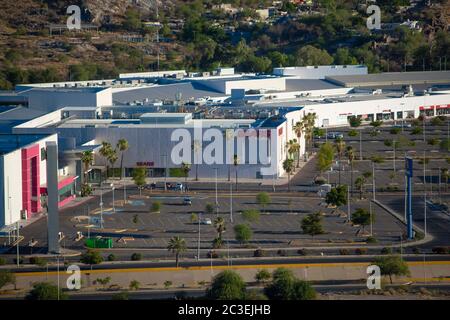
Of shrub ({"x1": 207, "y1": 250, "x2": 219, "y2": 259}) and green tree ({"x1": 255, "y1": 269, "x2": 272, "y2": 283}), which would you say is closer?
green tree ({"x1": 255, "y1": 269, "x2": 272, "y2": 283})

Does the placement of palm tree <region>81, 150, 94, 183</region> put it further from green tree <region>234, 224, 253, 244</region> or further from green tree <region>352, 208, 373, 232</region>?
green tree <region>352, 208, 373, 232</region>

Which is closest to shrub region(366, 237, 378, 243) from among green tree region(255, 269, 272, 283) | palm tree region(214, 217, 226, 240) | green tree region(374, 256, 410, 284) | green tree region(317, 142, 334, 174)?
palm tree region(214, 217, 226, 240)

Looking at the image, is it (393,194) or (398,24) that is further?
(398,24)

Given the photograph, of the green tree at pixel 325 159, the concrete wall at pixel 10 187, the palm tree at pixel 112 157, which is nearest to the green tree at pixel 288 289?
the concrete wall at pixel 10 187

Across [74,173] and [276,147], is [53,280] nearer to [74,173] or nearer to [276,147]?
[74,173]

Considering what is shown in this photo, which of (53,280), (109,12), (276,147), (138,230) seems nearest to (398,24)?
(109,12)

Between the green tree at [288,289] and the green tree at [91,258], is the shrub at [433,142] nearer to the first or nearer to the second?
the green tree at [91,258]
